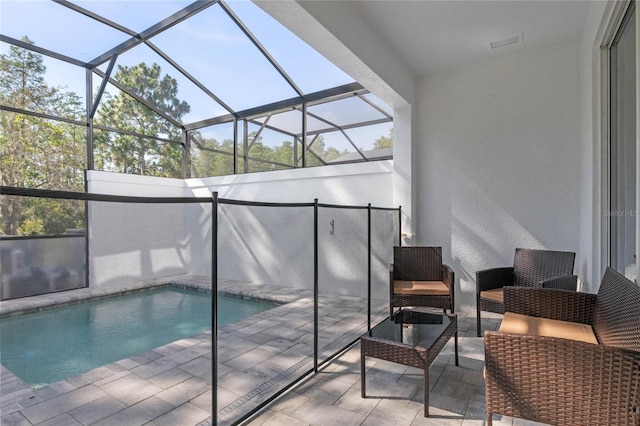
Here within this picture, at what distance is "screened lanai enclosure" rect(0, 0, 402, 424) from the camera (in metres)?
1.48

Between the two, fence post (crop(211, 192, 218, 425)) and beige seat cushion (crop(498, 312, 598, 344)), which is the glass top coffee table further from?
fence post (crop(211, 192, 218, 425))

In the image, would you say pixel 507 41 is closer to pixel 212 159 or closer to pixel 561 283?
pixel 561 283

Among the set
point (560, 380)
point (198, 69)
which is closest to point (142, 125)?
point (198, 69)

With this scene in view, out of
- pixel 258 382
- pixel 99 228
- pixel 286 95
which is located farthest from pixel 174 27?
pixel 258 382

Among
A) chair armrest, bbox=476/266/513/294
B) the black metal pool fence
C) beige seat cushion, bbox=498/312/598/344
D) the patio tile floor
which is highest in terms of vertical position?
the black metal pool fence

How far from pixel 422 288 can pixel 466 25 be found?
112 inches

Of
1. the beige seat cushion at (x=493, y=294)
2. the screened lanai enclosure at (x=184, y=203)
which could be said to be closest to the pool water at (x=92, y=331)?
the screened lanai enclosure at (x=184, y=203)

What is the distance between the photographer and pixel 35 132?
5.80 meters

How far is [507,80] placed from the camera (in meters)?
4.08

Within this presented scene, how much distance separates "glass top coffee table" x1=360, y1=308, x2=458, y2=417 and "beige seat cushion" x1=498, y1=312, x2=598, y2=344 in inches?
17.1

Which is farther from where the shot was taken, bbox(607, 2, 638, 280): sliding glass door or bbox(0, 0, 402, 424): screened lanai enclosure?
bbox(607, 2, 638, 280): sliding glass door

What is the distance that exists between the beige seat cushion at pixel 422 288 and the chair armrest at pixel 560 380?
1.89 m

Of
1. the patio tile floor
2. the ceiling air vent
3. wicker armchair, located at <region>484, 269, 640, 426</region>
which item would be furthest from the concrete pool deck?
the ceiling air vent

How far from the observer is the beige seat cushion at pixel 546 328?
2070 millimetres
